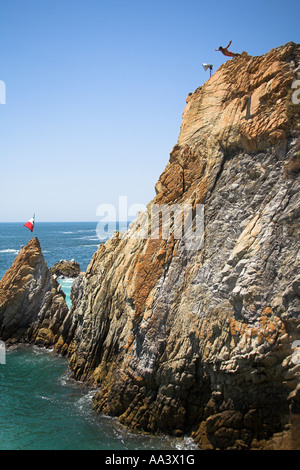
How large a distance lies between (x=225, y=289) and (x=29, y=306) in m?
19.9

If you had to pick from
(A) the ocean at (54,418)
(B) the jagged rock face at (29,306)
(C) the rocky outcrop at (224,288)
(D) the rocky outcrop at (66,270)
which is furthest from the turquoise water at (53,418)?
(D) the rocky outcrop at (66,270)

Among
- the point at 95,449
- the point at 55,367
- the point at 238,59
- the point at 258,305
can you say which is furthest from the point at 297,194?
the point at 55,367

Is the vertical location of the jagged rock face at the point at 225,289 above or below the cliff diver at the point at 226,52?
below

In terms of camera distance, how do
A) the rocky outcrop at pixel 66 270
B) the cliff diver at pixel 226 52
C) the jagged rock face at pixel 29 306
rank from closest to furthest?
the cliff diver at pixel 226 52
the jagged rock face at pixel 29 306
the rocky outcrop at pixel 66 270

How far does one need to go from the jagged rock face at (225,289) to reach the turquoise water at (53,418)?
91cm

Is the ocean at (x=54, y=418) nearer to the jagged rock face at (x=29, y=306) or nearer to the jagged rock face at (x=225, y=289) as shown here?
the jagged rock face at (x=225, y=289)

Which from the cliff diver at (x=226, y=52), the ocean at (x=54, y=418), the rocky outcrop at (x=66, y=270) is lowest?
the ocean at (x=54, y=418)

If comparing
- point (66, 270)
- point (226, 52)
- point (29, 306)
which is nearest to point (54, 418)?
point (29, 306)

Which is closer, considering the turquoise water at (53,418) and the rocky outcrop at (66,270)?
the turquoise water at (53,418)

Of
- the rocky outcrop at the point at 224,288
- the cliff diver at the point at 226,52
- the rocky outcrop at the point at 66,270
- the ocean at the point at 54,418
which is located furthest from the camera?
the rocky outcrop at the point at 66,270

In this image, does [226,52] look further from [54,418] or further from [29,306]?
[29,306]

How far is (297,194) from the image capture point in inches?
574

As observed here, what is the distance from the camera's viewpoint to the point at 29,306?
96.6 ft

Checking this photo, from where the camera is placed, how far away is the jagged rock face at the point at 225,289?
1366 cm
